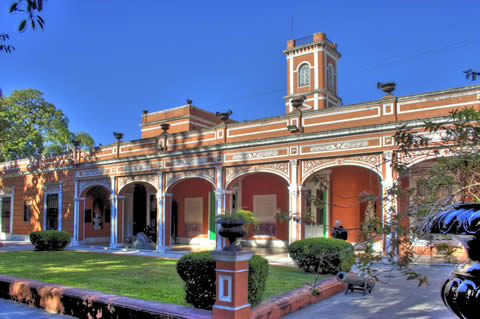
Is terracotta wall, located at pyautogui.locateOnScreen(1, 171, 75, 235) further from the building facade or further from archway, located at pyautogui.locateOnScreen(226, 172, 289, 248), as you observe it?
archway, located at pyautogui.locateOnScreen(226, 172, 289, 248)

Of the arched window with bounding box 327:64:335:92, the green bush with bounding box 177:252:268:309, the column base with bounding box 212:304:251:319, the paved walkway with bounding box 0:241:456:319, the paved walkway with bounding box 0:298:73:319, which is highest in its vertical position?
the arched window with bounding box 327:64:335:92

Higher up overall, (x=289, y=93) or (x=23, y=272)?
(x=289, y=93)

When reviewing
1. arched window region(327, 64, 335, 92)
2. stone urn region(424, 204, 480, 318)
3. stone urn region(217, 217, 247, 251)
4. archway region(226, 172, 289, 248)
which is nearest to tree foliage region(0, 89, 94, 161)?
archway region(226, 172, 289, 248)

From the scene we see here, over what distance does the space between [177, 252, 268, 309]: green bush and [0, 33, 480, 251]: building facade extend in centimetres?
130

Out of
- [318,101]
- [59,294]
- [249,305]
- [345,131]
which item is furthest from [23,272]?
[318,101]

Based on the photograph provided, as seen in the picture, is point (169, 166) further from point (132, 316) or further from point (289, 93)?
point (289, 93)

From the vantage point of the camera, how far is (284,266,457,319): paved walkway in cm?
655

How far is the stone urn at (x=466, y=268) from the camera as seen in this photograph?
2346 mm

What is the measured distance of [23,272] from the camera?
10508mm

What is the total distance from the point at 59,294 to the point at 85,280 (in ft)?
6.61

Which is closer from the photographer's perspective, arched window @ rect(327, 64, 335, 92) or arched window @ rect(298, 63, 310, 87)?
arched window @ rect(298, 63, 310, 87)

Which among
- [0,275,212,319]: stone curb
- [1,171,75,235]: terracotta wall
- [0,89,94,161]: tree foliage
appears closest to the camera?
[0,275,212,319]: stone curb

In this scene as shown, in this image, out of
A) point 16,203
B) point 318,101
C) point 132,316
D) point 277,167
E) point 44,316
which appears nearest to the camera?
point 132,316

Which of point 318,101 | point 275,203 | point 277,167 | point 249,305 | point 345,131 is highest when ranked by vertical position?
point 318,101
